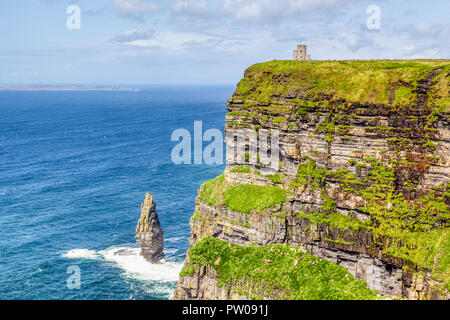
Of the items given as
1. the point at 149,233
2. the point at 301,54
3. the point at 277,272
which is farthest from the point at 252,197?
the point at 149,233

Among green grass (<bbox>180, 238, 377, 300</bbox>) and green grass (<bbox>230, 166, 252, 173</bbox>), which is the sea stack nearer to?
green grass (<bbox>230, 166, 252, 173</bbox>)

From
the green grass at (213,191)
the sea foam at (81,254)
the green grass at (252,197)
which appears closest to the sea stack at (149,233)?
the sea foam at (81,254)

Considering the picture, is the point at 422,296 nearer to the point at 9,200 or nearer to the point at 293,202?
the point at 293,202

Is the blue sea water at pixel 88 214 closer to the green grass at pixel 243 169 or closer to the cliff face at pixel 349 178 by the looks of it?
the green grass at pixel 243 169

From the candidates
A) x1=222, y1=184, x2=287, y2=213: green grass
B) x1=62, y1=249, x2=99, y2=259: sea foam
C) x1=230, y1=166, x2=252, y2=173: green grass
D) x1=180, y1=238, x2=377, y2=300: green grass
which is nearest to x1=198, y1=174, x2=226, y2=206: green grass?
x1=222, y1=184, x2=287, y2=213: green grass

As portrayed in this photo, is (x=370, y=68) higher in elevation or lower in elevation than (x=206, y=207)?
higher

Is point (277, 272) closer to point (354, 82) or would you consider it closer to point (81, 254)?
point (354, 82)

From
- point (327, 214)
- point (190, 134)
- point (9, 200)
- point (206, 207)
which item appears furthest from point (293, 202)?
point (190, 134)
